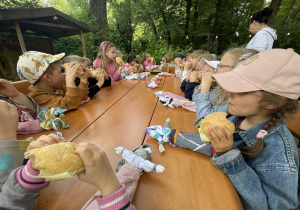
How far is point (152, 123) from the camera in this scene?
142cm

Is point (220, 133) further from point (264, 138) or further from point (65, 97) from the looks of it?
point (65, 97)

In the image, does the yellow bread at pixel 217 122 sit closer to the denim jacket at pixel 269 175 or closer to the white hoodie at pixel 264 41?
the denim jacket at pixel 269 175

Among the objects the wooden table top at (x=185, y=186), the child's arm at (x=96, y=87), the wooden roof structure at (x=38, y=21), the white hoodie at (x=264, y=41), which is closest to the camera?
the wooden table top at (x=185, y=186)

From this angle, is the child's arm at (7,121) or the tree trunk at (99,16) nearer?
the child's arm at (7,121)

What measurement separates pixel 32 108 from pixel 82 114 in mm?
470

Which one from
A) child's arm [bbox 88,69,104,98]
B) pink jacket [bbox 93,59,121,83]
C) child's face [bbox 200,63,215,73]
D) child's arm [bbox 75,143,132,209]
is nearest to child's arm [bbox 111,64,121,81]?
pink jacket [bbox 93,59,121,83]

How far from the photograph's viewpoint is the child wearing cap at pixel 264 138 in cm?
77

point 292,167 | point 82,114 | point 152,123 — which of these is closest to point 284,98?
point 292,167

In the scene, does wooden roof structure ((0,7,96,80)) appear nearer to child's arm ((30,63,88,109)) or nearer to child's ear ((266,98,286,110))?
child's arm ((30,63,88,109))

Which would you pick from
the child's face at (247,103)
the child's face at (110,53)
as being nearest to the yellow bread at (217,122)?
the child's face at (247,103)

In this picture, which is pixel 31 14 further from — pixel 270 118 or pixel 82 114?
pixel 270 118

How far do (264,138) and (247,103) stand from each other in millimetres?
239

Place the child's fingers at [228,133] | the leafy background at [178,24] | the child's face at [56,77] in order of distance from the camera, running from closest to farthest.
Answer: the child's fingers at [228,133] < the child's face at [56,77] < the leafy background at [178,24]

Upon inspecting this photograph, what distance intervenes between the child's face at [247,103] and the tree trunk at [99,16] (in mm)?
8447
